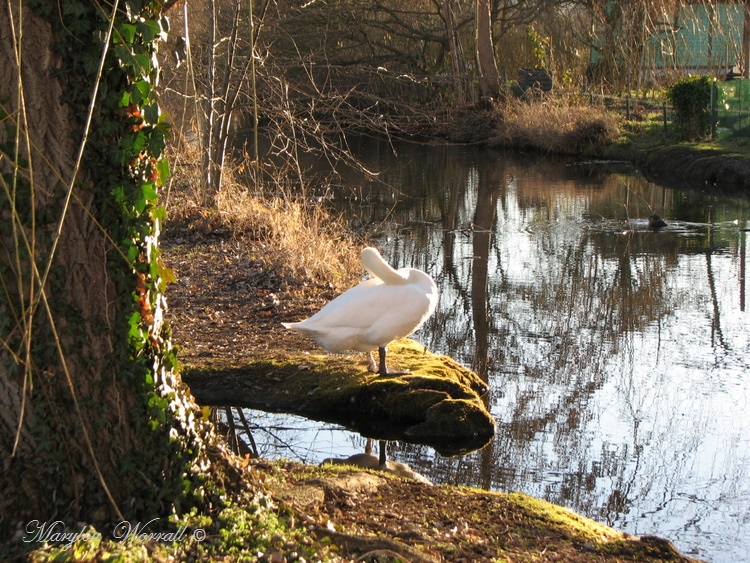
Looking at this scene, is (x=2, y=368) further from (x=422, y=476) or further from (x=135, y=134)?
(x=422, y=476)

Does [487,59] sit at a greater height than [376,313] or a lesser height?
greater

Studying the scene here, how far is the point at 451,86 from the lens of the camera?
107ft

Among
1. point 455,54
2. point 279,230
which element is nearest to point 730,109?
point 455,54

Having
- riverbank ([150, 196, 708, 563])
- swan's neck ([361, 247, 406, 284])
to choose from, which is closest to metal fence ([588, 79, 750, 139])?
swan's neck ([361, 247, 406, 284])

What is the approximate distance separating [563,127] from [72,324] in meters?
24.9

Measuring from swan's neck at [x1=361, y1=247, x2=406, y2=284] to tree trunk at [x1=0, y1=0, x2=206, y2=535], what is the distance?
3824 millimetres

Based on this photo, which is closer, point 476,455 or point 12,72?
point 12,72

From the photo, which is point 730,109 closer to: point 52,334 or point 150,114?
point 150,114

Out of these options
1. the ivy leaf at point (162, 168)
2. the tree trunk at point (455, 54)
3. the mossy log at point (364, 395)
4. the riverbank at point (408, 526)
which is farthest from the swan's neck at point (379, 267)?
the tree trunk at point (455, 54)

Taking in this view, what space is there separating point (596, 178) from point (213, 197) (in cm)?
1162

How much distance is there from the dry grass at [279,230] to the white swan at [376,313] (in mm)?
3295

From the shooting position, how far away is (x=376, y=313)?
711 cm

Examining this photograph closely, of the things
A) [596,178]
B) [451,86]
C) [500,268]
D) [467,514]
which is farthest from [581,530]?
[451,86]

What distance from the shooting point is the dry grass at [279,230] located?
1100 cm
